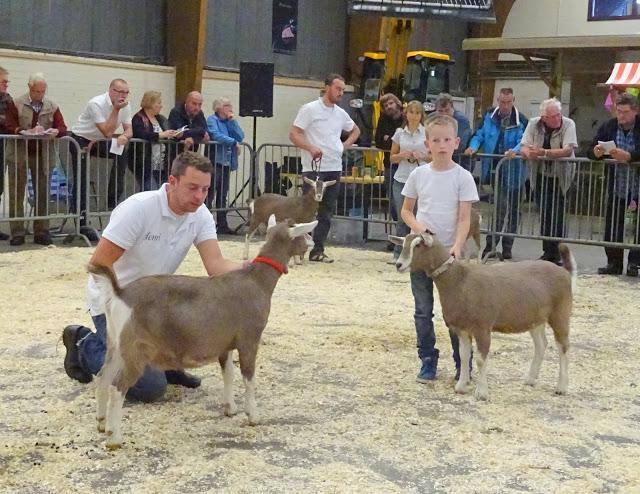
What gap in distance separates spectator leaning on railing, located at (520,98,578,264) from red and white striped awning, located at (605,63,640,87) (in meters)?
5.33

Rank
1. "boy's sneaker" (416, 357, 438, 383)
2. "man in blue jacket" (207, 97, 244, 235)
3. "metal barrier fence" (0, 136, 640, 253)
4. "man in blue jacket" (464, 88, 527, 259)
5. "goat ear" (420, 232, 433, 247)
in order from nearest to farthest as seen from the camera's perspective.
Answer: "goat ear" (420, 232, 433, 247), "boy's sneaker" (416, 357, 438, 383), "metal barrier fence" (0, 136, 640, 253), "man in blue jacket" (464, 88, 527, 259), "man in blue jacket" (207, 97, 244, 235)

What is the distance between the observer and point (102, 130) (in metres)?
11.9

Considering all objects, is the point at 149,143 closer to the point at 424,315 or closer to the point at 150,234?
the point at 424,315

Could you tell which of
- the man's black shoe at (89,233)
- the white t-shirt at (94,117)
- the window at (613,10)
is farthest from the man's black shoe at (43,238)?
the window at (613,10)

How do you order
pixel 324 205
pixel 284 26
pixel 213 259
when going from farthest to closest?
pixel 284 26, pixel 324 205, pixel 213 259

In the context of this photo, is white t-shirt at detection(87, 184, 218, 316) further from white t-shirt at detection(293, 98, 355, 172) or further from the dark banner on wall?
the dark banner on wall

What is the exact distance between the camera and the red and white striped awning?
1616cm

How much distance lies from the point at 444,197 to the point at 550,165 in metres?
6.05

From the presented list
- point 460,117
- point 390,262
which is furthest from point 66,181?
point 460,117

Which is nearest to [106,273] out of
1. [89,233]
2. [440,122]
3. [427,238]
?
[427,238]

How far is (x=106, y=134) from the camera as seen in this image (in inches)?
471

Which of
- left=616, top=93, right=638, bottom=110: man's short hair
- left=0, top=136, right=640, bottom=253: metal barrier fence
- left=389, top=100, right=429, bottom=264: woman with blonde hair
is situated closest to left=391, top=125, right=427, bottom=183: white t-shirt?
left=389, top=100, right=429, bottom=264: woman with blonde hair

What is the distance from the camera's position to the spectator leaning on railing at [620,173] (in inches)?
414

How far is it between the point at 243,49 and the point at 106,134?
26.7ft
